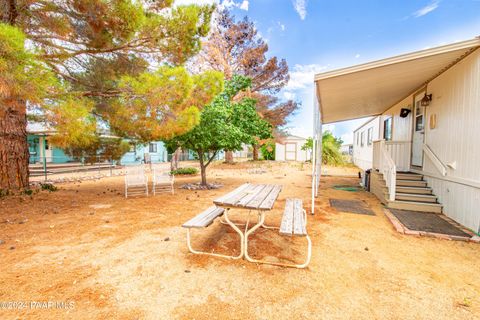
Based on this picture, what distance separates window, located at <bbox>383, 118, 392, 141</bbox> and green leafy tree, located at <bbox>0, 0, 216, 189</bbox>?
7847 millimetres

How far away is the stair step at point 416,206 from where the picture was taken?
5.18m

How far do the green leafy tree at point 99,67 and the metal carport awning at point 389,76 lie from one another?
10.9 feet

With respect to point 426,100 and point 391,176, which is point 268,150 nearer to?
point 426,100

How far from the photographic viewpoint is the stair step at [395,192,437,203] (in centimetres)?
538

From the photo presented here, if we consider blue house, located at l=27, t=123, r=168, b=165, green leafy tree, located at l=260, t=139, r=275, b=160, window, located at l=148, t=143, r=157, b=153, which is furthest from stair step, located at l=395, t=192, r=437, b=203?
window, located at l=148, t=143, r=157, b=153

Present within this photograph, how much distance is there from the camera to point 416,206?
536 centimetres

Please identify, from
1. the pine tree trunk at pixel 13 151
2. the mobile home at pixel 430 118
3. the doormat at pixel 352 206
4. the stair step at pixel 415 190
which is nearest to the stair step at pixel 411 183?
the mobile home at pixel 430 118

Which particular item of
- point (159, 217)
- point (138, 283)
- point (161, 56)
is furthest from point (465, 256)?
point (161, 56)

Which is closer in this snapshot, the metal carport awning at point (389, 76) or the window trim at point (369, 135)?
the metal carport awning at point (389, 76)

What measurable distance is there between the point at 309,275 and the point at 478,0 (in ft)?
26.5

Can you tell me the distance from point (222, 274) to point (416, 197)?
5.67 metres

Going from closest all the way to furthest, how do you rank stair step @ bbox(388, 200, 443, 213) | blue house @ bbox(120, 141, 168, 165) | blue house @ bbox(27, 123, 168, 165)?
stair step @ bbox(388, 200, 443, 213), blue house @ bbox(27, 123, 168, 165), blue house @ bbox(120, 141, 168, 165)

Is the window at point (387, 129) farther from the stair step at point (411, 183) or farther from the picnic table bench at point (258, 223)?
the picnic table bench at point (258, 223)

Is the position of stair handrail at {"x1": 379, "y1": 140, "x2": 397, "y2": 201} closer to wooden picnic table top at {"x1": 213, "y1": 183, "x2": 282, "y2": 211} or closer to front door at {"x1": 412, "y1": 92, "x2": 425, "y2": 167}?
front door at {"x1": 412, "y1": 92, "x2": 425, "y2": 167}
